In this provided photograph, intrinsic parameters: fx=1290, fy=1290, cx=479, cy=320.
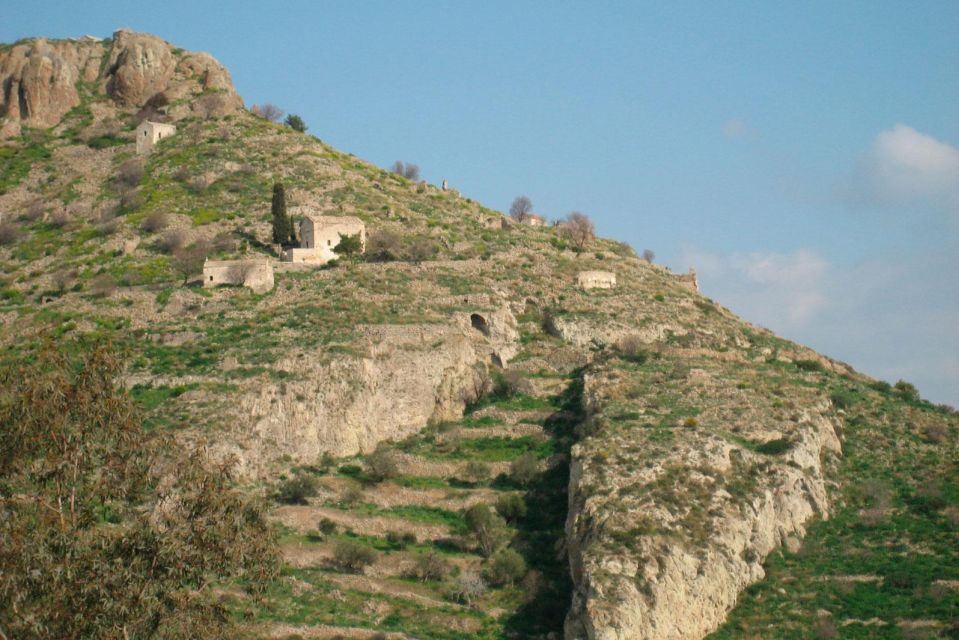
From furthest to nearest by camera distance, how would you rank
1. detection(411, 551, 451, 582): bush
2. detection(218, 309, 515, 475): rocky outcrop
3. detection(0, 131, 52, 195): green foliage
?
1. detection(0, 131, 52, 195): green foliage
2. detection(218, 309, 515, 475): rocky outcrop
3. detection(411, 551, 451, 582): bush

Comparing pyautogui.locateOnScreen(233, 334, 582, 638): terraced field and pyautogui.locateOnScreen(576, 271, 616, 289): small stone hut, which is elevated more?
pyautogui.locateOnScreen(576, 271, 616, 289): small stone hut

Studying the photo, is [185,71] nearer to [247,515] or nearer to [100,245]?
[100,245]

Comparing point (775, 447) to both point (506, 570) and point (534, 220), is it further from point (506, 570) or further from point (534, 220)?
point (534, 220)

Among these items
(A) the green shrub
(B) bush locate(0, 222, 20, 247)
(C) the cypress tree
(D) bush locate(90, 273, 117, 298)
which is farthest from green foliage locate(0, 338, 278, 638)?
(B) bush locate(0, 222, 20, 247)

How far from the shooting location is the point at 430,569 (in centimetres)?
4881

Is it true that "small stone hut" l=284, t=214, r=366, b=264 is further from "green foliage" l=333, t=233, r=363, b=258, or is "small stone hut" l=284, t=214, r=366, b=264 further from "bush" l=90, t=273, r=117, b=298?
"bush" l=90, t=273, r=117, b=298

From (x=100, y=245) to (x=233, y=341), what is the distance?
1982cm

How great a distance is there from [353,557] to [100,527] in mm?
19405

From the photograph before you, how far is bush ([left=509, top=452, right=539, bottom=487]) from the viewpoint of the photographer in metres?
55.8

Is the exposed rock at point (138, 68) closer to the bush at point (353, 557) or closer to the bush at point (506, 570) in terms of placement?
the bush at point (353, 557)

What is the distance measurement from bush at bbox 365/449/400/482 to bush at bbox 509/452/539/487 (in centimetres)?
504

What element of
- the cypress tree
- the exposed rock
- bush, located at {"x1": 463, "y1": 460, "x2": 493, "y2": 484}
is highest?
the exposed rock

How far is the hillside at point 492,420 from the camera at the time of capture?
46.9 meters

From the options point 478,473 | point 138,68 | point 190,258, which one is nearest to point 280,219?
point 190,258
